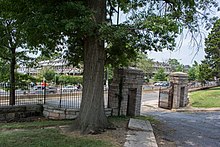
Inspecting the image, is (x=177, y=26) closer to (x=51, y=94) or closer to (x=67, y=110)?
(x=67, y=110)

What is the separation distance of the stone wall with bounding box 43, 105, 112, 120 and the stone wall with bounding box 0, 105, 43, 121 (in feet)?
1.07

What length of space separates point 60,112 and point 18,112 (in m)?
1.59

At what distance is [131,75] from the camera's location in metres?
9.23

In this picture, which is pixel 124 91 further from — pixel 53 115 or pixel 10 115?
pixel 10 115

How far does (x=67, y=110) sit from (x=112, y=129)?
272 cm

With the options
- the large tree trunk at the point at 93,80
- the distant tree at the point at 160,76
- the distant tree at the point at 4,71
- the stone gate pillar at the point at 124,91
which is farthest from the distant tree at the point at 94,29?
the distant tree at the point at 160,76

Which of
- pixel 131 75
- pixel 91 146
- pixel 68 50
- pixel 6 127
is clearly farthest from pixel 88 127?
pixel 131 75

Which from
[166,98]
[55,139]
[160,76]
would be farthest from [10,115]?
[160,76]

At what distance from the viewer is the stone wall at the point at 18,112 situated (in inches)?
334

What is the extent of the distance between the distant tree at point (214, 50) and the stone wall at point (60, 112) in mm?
25658

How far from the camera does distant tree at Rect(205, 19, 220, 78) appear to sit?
29.8 meters

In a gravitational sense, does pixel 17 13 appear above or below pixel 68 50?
above

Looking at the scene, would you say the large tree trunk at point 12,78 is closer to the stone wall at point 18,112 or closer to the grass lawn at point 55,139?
the stone wall at point 18,112

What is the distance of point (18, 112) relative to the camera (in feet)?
28.7
